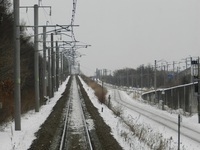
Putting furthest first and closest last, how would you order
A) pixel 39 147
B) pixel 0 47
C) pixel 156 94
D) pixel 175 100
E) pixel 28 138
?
pixel 156 94
pixel 175 100
pixel 0 47
pixel 28 138
pixel 39 147

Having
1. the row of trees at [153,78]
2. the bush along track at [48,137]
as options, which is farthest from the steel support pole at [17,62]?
the row of trees at [153,78]

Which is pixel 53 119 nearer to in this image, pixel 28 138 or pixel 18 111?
pixel 18 111

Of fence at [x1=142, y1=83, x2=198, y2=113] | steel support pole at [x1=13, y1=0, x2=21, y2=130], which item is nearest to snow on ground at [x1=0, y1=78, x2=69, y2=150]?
steel support pole at [x1=13, y1=0, x2=21, y2=130]

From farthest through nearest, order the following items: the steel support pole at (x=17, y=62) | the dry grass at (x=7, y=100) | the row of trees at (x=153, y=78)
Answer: the row of trees at (x=153, y=78) → the dry grass at (x=7, y=100) → the steel support pole at (x=17, y=62)

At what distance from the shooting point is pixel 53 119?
2736cm

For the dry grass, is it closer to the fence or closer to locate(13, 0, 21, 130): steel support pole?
locate(13, 0, 21, 130): steel support pole

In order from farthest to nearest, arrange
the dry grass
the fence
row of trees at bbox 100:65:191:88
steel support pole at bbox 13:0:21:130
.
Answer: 1. row of trees at bbox 100:65:191:88
2. the fence
3. the dry grass
4. steel support pole at bbox 13:0:21:130

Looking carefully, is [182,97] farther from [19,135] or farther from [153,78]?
[153,78]

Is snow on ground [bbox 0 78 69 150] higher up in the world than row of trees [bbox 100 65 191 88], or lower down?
lower down

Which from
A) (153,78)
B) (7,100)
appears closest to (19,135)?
(7,100)

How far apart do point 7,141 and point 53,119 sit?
10096mm

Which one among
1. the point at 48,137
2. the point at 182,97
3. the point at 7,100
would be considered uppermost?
the point at 7,100

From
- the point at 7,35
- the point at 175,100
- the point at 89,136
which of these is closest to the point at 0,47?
the point at 7,35

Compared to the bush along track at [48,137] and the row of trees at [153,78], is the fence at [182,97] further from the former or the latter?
the bush along track at [48,137]
